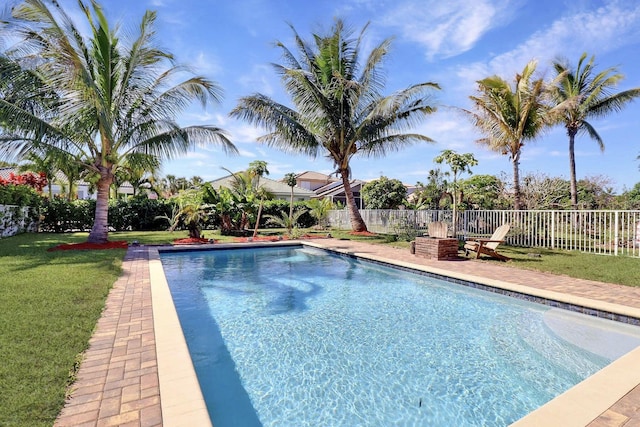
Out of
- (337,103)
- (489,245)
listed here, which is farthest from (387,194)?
(489,245)

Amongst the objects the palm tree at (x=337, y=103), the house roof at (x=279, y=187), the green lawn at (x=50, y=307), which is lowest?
the green lawn at (x=50, y=307)

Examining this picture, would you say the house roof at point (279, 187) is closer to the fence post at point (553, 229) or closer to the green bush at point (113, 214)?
the green bush at point (113, 214)

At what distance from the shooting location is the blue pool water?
3467 mm

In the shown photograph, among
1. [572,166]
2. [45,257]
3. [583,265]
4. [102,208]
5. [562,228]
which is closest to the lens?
[583,265]

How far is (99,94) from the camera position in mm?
10406

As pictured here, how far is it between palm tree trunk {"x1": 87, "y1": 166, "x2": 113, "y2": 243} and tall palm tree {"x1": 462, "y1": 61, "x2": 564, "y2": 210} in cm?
1623

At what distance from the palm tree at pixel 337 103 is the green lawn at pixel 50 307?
30.7 feet

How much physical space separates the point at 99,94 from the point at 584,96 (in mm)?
24636

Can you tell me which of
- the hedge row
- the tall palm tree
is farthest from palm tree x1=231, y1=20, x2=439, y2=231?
the hedge row

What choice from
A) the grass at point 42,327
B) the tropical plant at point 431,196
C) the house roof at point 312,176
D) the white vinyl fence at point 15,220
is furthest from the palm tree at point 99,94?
the house roof at point 312,176

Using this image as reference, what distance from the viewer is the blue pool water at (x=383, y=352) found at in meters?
3.47

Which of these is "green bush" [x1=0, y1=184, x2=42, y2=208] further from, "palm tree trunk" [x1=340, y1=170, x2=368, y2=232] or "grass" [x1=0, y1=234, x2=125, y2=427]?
"palm tree trunk" [x1=340, y1=170, x2=368, y2=232]

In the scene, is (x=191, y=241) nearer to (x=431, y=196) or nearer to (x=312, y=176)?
(x=431, y=196)

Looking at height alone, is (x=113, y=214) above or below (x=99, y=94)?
below
